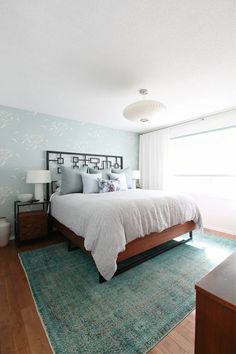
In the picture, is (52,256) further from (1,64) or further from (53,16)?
(53,16)

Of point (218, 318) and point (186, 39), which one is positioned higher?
point (186, 39)

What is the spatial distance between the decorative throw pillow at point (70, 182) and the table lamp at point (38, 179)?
280 mm

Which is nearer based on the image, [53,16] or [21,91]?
[53,16]

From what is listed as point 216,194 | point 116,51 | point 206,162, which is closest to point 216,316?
point 116,51

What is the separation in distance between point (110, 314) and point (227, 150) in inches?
131

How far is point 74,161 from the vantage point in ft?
12.4

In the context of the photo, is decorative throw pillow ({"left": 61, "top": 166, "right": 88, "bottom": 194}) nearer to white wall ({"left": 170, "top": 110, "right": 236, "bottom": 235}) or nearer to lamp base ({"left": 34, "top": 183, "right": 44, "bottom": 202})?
lamp base ({"left": 34, "top": 183, "right": 44, "bottom": 202})

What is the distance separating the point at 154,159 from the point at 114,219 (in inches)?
125

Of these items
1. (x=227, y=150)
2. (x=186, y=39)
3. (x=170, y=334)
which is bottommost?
(x=170, y=334)

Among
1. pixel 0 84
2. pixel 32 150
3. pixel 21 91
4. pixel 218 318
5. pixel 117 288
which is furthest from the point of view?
pixel 32 150

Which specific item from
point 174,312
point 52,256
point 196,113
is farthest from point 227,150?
point 52,256

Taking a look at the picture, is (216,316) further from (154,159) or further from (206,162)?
(154,159)

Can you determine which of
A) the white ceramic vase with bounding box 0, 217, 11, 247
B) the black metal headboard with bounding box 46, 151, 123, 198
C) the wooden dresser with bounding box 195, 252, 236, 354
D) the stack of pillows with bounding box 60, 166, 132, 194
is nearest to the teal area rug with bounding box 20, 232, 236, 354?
the white ceramic vase with bounding box 0, 217, 11, 247

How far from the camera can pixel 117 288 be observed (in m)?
1.74
